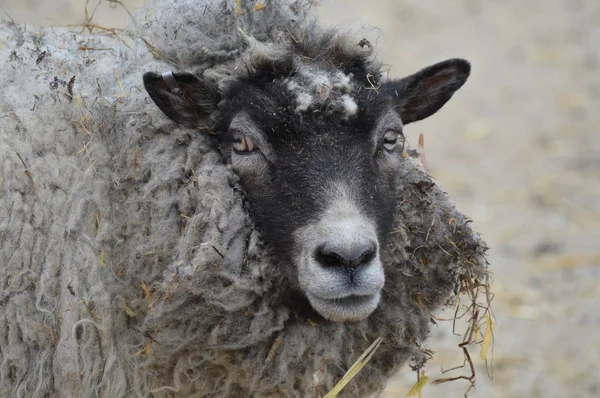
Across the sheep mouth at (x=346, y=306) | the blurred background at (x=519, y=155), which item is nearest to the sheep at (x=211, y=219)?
the sheep mouth at (x=346, y=306)

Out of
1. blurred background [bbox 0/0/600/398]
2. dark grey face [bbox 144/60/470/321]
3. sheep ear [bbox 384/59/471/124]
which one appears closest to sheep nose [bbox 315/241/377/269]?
dark grey face [bbox 144/60/470/321]

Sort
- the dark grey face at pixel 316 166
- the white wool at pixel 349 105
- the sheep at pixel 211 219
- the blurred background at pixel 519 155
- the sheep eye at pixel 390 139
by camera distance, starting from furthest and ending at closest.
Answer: the blurred background at pixel 519 155, the sheep eye at pixel 390 139, the white wool at pixel 349 105, the sheep at pixel 211 219, the dark grey face at pixel 316 166

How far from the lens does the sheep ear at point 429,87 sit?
4285 millimetres

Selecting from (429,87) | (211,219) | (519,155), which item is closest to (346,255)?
(211,219)

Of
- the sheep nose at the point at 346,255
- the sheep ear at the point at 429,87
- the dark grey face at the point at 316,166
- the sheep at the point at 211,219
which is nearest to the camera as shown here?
the sheep nose at the point at 346,255

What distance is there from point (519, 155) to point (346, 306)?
832cm

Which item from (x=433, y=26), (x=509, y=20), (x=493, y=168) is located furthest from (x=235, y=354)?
(x=509, y=20)

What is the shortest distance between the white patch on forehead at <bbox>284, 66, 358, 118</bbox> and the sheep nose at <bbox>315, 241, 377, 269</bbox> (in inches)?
27.1

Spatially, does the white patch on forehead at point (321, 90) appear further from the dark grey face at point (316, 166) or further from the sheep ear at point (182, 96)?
the sheep ear at point (182, 96)

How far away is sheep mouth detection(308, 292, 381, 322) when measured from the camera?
3.46 metres

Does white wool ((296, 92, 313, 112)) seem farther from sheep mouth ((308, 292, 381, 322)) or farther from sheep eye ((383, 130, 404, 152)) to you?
sheep mouth ((308, 292, 381, 322))

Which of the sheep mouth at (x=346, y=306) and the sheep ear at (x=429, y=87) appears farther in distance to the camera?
the sheep ear at (x=429, y=87)

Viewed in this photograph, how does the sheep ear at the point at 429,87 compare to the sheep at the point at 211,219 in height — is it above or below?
above

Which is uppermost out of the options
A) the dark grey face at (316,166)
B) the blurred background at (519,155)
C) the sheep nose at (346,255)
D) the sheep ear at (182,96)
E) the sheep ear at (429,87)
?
the blurred background at (519,155)
